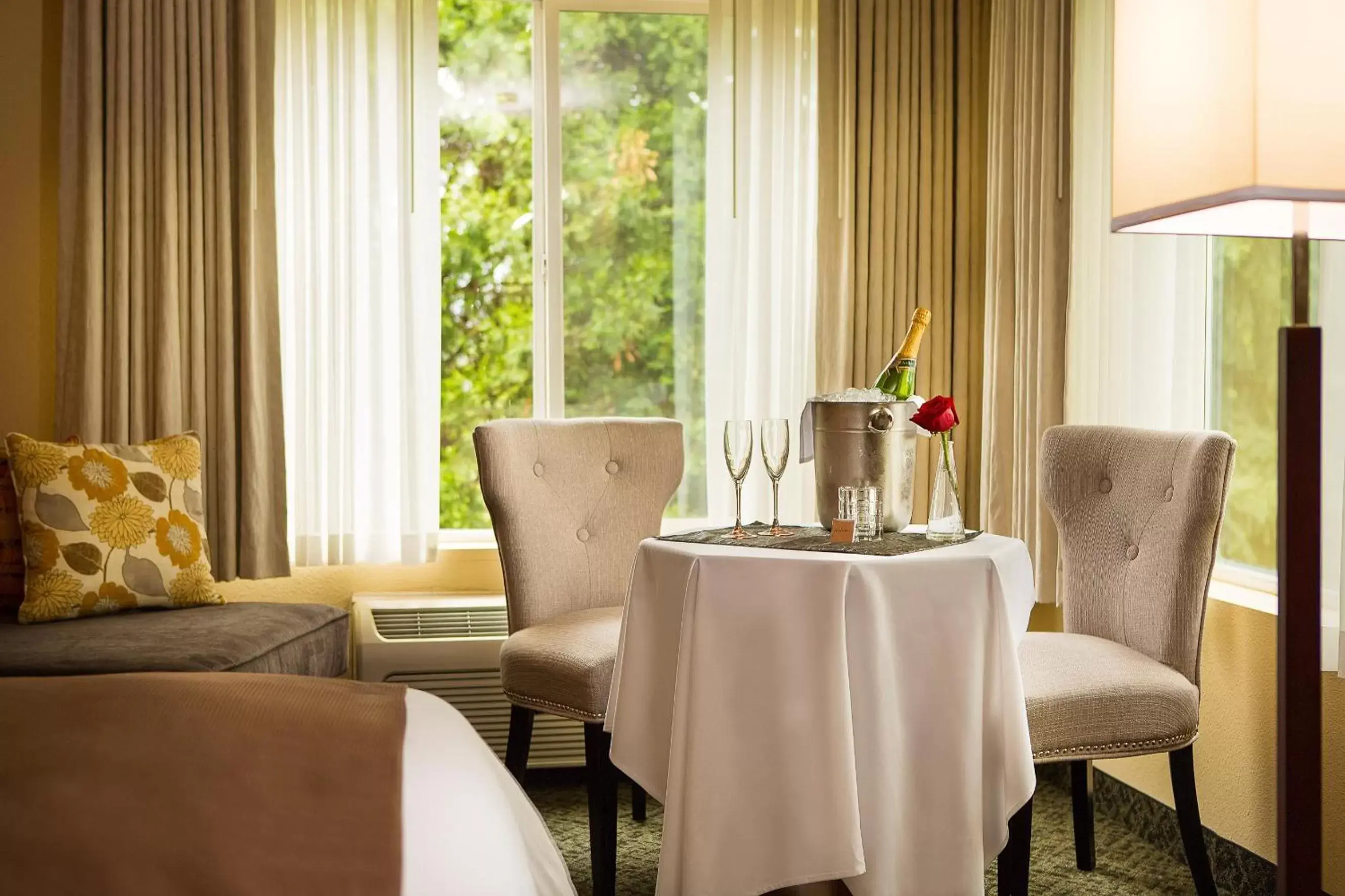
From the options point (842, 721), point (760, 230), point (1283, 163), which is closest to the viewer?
point (1283, 163)

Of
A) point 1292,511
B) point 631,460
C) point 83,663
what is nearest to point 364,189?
point 631,460

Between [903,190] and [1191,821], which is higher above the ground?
[903,190]

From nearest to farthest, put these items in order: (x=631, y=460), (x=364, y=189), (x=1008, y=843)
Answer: (x=1008, y=843), (x=631, y=460), (x=364, y=189)

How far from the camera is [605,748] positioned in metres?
2.46

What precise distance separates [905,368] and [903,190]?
63.3 inches

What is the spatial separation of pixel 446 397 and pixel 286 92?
3.41ft

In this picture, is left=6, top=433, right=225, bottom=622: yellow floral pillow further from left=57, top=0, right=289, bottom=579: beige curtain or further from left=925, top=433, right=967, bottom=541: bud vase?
left=925, top=433, right=967, bottom=541: bud vase

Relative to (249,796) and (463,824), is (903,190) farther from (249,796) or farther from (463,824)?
(249,796)

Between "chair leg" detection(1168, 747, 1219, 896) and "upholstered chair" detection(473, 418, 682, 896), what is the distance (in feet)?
3.67

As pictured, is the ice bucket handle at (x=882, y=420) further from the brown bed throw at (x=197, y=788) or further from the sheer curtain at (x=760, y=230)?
the sheer curtain at (x=760, y=230)

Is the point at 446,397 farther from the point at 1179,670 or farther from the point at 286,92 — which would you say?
the point at 1179,670

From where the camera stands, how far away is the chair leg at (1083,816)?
2746mm

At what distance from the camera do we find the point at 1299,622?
3.88 ft

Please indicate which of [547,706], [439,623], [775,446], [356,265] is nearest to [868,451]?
[775,446]
